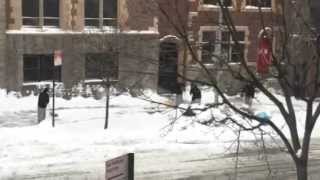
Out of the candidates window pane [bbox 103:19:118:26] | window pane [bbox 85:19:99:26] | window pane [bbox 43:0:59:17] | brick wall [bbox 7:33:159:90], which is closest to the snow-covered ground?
brick wall [bbox 7:33:159:90]

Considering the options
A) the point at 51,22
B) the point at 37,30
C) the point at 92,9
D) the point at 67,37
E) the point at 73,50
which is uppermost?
the point at 92,9

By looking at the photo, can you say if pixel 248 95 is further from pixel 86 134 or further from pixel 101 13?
pixel 101 13

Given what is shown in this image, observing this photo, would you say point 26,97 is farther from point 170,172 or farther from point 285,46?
point 285,46

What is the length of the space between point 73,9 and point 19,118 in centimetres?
798

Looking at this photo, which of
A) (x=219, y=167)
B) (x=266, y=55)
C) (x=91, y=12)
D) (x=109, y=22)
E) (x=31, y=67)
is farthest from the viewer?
(x=109, y=22)

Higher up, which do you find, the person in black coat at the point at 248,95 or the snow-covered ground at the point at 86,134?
the person in black coat at the point at 248,95

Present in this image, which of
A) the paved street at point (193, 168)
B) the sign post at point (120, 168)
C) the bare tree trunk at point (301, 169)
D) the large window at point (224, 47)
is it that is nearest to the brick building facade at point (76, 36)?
the paved street at point (193, 168)

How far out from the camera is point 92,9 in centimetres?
3531

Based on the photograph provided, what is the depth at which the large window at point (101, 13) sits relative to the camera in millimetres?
35188

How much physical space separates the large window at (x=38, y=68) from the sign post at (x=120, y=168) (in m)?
25.1

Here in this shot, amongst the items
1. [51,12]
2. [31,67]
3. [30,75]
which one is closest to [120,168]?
[30,75]

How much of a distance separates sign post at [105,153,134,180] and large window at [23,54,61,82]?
25.1 meters

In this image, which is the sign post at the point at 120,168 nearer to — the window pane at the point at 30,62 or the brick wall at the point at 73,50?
the brick wall at the point at 73,50

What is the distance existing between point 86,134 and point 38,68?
9.53 meters
